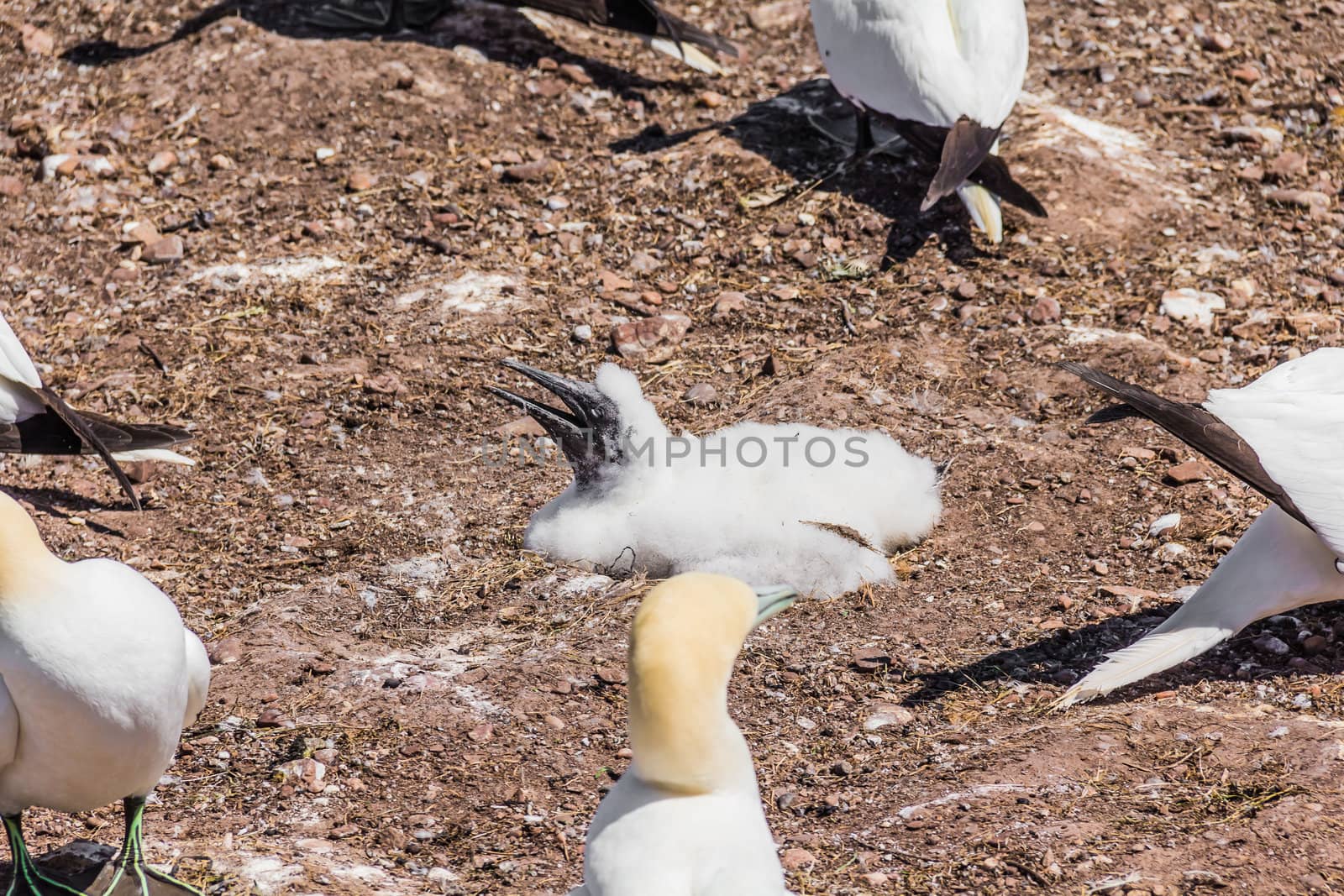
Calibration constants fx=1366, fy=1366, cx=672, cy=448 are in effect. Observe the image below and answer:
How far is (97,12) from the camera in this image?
8.11 meters

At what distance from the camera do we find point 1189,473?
15.6 feet

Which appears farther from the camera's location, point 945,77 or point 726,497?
point 945,77

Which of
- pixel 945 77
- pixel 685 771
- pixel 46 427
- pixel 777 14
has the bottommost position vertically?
pixel 46 427

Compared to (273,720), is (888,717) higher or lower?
higher

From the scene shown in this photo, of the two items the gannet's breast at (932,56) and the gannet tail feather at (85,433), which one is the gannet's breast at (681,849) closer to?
the gannet tail feather at (85,433)

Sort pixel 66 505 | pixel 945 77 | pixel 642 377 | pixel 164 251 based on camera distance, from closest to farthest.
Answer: pixel 66 505, pixel 642 377, pixel 945 77, pixel 164 251

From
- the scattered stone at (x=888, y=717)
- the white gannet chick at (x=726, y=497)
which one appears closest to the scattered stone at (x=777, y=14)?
the white gannet chick at (x=726, y=497)

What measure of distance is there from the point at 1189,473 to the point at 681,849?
3.10m

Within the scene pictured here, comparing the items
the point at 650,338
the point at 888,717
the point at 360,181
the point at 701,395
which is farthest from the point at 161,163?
the point at 888,717

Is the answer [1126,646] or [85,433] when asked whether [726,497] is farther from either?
[85,433]

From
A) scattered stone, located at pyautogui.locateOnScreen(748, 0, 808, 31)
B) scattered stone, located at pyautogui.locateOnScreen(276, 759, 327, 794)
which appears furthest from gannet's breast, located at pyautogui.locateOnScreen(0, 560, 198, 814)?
scattered stone, located at pyautogui.locateOnScreen(748, 0, 808, 31)

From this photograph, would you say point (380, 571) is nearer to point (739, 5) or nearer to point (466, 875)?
point (466, 875)

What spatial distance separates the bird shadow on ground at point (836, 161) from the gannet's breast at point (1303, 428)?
7.28 feet

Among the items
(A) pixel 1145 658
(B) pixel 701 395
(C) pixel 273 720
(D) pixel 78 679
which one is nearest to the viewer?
(D) pixel 78 679
